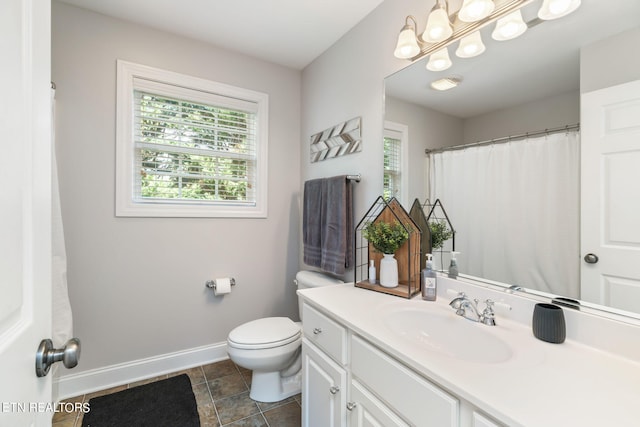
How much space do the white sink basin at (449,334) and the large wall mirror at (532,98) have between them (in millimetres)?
272

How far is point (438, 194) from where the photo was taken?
141 centimetres

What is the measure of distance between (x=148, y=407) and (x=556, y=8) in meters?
2.71

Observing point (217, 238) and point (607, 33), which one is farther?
point (217, 238)

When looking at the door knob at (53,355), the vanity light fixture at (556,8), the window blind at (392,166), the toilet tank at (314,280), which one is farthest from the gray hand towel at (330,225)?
the door knob at (53,355)

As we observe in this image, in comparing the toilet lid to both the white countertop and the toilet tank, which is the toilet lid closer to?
the toilet tank

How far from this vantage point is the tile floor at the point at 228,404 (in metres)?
1.59

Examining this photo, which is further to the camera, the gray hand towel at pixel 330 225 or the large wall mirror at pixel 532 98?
the gray hand towel at pixel 330 225

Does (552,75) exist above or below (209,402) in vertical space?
above

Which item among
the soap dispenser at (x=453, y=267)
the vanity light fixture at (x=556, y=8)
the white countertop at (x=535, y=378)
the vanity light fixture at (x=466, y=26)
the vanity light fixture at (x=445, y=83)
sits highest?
the vanity light fixture at (x=466, y=26)

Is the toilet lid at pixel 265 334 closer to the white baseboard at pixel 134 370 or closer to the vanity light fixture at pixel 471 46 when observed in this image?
the white baseboard at pixel 134 370

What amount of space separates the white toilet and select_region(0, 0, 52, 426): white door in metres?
1.06

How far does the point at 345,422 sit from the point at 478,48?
5.35 feet

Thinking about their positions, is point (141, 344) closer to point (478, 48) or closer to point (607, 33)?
point (478, 48)

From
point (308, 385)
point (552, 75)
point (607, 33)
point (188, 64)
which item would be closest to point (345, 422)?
point (308, 385)
